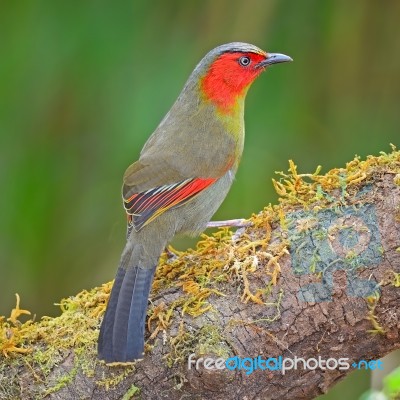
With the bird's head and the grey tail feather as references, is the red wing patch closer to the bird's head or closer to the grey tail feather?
the grey tail feather

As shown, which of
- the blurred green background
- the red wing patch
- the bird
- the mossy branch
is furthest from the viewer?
the blurred green background

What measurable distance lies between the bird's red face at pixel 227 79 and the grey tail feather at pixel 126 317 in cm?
Result: 120

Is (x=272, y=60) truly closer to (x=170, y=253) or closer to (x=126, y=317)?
(x=170, y=253)

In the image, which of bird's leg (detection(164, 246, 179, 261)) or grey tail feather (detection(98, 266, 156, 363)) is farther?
bird's leg (detection(164, 246, 179, 261))

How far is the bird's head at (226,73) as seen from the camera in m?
4.25

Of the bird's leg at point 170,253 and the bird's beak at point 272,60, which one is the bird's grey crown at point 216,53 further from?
the bird's leg at point 170,253

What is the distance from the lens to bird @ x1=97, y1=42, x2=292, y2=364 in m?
3.15

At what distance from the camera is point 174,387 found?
2.91 m

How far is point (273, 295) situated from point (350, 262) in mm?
313

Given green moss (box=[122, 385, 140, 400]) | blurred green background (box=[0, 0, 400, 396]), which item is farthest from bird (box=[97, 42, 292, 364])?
Result: blurred green background (box=[0, 0, 400, 396])

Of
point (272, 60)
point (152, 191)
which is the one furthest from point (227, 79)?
point (152, 191)

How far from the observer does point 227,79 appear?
425 centimetres

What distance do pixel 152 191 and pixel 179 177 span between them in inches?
7.3

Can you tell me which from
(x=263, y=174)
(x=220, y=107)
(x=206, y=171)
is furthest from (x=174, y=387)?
(x=263, y=174)
